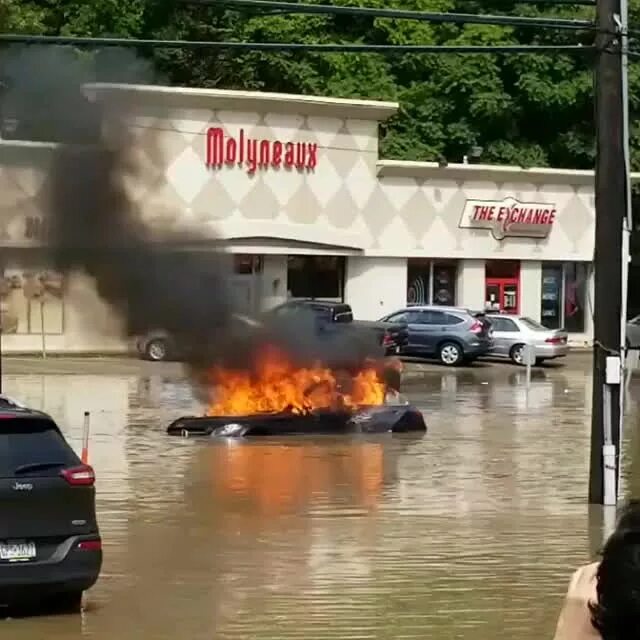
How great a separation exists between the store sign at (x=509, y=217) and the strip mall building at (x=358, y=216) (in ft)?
0.16

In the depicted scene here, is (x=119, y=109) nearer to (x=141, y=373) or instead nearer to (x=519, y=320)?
(x=141, y=373)

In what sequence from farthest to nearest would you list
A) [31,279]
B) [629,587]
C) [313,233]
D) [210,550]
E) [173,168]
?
[313,233], [173,168], [31,279], [210,550], [629,587]

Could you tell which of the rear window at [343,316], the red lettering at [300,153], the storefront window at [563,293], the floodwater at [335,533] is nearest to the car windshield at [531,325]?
the storefront window at [563,293]

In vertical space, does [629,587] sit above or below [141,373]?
above

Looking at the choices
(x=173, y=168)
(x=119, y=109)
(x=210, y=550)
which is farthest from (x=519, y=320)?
(x=210, y=550)

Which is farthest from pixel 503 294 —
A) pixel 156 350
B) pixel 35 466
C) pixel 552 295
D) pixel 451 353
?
pixel 35 466

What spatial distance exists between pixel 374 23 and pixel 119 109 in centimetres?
3203

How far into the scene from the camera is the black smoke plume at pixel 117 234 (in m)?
22.5

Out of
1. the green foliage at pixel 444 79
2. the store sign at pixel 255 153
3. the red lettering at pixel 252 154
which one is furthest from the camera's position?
the green foliage at pixel 444 79

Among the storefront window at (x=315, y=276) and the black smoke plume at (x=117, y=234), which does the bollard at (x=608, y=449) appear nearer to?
the black smoke plume at (x=117, y=234)

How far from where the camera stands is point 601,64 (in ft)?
50.5

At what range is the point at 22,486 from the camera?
9.88 meters

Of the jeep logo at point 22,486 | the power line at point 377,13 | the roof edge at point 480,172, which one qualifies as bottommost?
the jeep logo at point 22,486

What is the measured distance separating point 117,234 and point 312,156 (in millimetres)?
22104
